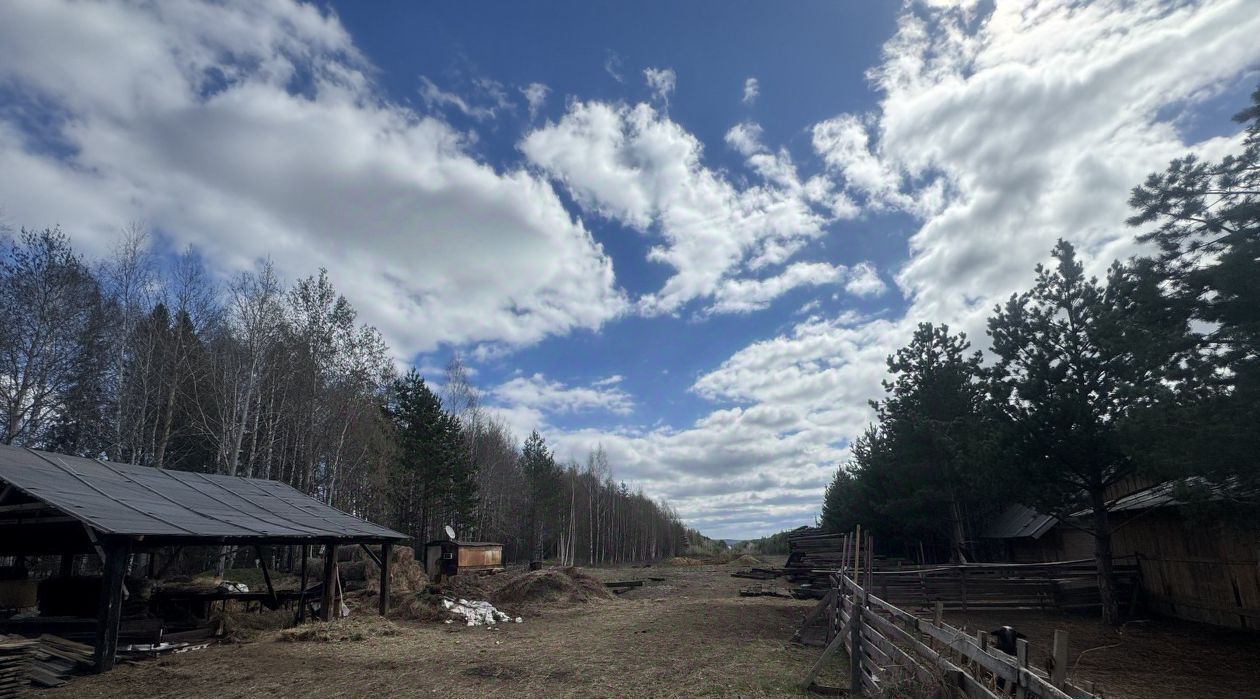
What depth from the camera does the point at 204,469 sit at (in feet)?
→ 111

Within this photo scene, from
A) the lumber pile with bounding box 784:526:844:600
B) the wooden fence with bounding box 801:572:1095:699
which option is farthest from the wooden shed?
the lumber pile with bounding box 784:526:844:600

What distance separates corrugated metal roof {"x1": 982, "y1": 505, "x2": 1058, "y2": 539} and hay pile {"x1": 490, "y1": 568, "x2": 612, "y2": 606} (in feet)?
55.3

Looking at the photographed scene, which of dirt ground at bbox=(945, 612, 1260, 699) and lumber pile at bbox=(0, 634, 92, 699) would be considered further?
dirt ground at bbox=(945, 612, 1260, 699)

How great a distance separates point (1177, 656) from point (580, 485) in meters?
60.2

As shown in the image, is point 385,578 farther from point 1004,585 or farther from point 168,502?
point 1004,585

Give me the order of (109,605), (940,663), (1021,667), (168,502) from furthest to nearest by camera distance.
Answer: (168,502), (109,605), (940,663), (1021,667)

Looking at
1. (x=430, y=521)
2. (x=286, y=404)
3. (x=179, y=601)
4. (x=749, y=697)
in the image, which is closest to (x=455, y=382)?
(x=430, y=521)

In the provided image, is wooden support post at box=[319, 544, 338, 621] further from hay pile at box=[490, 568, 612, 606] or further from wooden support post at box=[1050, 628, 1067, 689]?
wooden support post at box=[1050, 628, 1067, 689]

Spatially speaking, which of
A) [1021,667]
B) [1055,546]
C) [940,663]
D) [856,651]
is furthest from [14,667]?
[1055,546]

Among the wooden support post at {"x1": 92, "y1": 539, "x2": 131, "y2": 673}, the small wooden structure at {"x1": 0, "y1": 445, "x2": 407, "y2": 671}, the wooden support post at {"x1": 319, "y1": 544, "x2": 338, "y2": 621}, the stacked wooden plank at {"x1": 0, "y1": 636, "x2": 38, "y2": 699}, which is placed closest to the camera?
the stacked wooden plank at {"x1": 0, "y1": 636, "x2": 38, "y2": 699}

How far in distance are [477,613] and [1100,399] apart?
18827mm

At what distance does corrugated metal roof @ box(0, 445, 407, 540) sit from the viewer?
11.3m

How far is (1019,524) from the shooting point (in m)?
28.8

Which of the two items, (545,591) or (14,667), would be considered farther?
(545,591)
